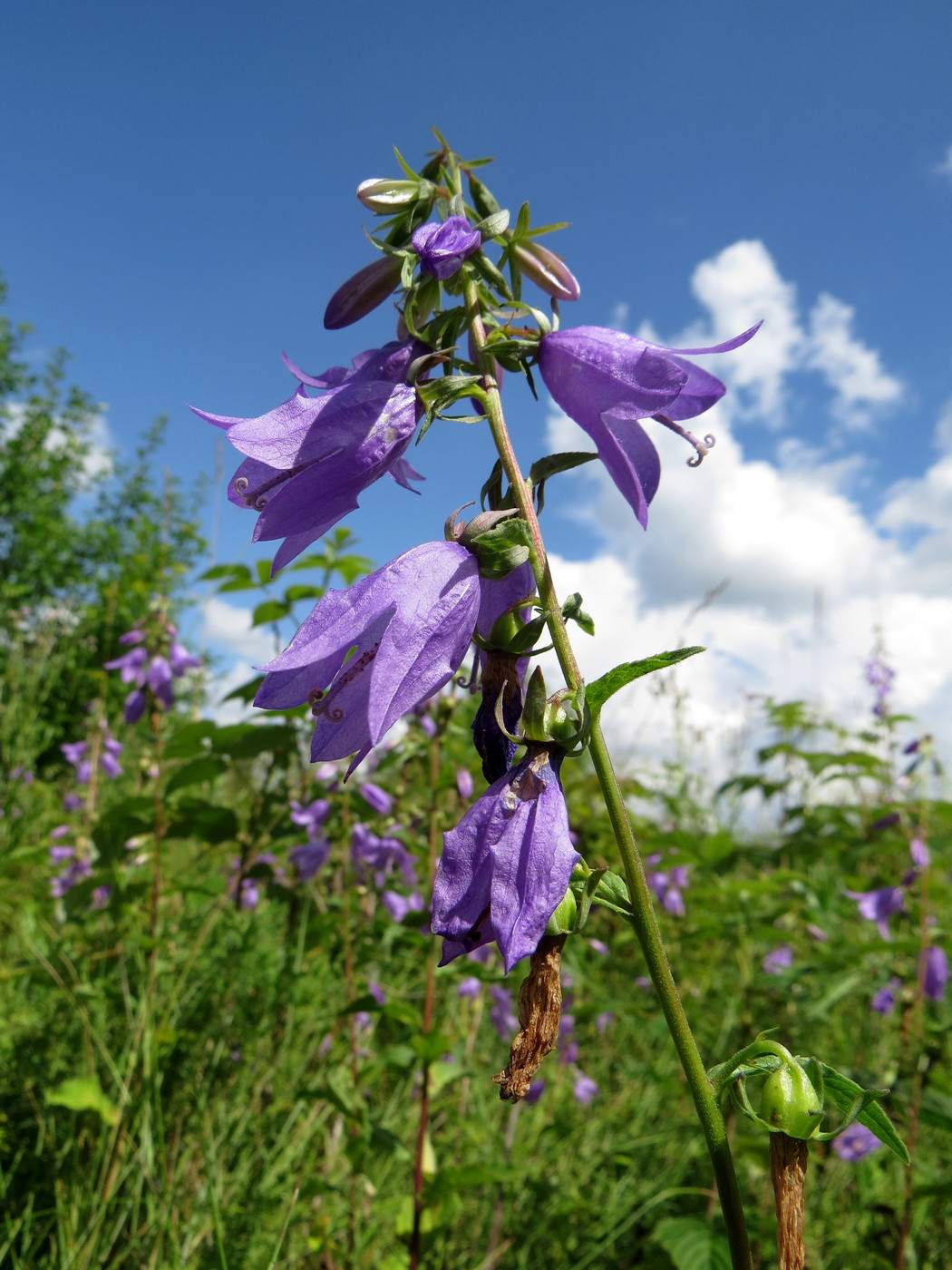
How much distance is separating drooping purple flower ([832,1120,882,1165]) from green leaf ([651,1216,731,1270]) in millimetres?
975

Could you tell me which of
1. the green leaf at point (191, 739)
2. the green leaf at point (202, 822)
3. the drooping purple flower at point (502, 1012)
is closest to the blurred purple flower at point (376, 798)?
the green leaf at point (202, 822)

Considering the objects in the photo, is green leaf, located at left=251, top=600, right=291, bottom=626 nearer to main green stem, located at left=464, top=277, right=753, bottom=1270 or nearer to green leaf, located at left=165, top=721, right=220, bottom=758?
green leaf, located at left=165, top=721, right=220, bottom=758

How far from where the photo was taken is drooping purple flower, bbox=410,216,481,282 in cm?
106

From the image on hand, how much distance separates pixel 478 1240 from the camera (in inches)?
95.8

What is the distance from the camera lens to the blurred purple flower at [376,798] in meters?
2.89

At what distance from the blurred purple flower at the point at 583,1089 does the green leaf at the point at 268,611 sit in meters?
2.28

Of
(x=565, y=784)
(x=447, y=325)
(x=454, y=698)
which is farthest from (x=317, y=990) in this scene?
(x=447, y=325)

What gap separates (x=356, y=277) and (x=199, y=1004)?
8.18 ft

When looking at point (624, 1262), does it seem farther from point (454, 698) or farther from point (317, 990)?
point (454, 698)

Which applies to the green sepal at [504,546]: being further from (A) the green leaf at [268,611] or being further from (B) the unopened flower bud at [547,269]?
(A) the green leaf at [268,611]

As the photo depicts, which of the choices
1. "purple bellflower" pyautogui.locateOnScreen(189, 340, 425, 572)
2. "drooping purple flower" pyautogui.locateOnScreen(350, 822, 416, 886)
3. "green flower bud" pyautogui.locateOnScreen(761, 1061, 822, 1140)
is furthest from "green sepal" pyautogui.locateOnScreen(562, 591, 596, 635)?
"drooping purple flower" pyautogui.locateOnScreen(350, 822, 416, 886)

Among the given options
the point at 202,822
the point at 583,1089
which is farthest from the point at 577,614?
the point at 583,1089

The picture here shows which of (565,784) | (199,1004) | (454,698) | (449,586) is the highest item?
(565,784)

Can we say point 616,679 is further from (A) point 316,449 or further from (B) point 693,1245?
(B) point 693,1245
